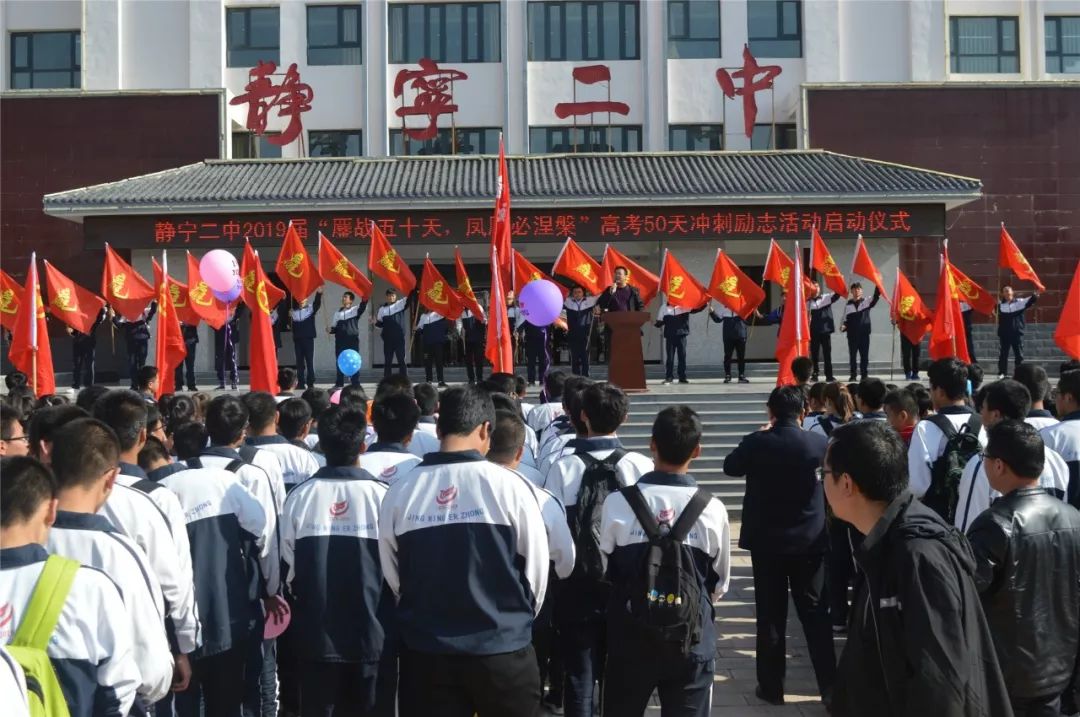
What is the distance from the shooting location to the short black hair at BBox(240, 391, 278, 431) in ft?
18.2

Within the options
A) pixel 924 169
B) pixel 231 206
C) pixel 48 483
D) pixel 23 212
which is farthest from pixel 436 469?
pixel 23 212

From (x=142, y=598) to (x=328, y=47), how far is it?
23.4m

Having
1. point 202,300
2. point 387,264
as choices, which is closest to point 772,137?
point 387,264

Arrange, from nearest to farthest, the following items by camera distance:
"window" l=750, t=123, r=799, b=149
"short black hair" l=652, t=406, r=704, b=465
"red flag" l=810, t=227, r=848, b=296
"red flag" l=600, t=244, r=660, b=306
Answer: "short black hair" l=652, t=406, r=704, b=465 → "red flag" l=810, t=227, r=848, b=296 → "red flag" l=600, t=244, r=660, b=306 → "window" l=750, t=123, r=799, b=149

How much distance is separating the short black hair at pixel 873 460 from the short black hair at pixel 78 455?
6.97 feet

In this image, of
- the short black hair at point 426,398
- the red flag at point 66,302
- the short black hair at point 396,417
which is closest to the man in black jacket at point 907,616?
the short black hair at point 396,417

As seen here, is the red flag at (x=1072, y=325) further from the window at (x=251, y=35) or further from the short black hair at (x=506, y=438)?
the window at (x=251, y=35)

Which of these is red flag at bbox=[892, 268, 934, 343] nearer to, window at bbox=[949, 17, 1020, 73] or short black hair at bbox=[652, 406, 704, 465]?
window at bbox=[949, 17, 1020, 73]

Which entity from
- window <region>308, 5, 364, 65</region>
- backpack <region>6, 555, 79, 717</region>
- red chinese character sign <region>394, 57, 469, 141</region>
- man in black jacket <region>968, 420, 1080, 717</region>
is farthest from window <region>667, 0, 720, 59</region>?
backpack <region>6, 555, 79, 717</region>

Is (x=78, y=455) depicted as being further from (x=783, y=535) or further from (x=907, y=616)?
(x=783, y=535)

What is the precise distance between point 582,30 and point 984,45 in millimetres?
9135

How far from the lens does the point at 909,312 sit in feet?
52.1

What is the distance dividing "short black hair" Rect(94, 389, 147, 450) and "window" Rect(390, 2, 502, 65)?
21.7 metres

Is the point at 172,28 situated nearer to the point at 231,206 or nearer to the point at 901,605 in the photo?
the point at 231,206
